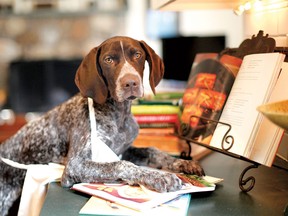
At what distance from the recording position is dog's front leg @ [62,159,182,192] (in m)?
1.15

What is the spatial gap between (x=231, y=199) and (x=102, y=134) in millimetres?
452

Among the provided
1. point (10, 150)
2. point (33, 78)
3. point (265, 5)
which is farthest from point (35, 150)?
point (33, 78)

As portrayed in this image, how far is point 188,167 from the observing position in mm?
1385

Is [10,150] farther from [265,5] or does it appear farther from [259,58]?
[265,5]

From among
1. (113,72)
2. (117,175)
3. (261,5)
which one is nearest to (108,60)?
(113,72)

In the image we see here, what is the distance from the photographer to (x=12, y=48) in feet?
16.2

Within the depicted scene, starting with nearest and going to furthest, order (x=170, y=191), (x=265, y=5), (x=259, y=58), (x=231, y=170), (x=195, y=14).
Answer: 1. (x=170, y=191)
2. (x=259, y=58)
3. (x=231, y=170)
4. (x=265, y=5)
5. (x=195, y=14)

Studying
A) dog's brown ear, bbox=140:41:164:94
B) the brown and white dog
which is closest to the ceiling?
dog's brown ear, bbox=140:41:164:94

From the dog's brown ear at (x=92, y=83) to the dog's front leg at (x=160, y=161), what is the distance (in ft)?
0.92

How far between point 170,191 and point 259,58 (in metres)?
0.45

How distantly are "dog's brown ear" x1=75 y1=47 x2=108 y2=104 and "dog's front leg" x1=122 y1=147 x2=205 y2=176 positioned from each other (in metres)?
0.28

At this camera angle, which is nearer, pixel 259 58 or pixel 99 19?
pixel 259 58

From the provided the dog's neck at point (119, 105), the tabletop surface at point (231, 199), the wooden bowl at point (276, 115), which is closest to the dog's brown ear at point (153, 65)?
the dog's neck at point (119, 105)

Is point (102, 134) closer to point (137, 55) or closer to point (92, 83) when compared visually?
point (92, 83)
